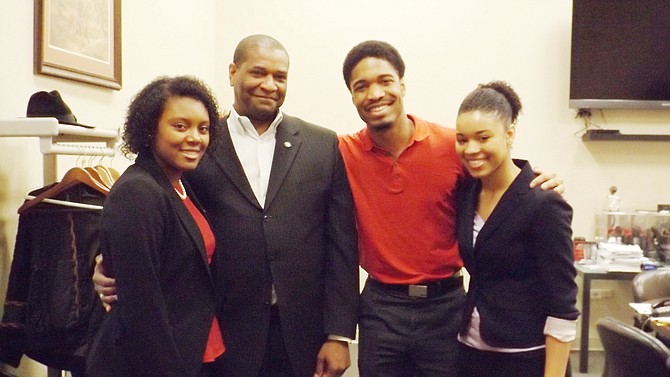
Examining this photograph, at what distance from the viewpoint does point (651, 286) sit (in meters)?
2.89

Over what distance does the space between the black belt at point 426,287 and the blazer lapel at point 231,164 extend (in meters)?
0.51

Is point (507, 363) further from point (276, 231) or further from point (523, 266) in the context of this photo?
point (276, 231)

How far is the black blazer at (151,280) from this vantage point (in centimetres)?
140

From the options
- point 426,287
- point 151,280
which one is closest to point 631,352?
point 426,287

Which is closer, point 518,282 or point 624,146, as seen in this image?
point 518,282

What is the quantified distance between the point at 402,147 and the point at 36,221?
1.18m

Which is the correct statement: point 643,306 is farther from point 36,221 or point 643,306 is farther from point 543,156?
point 36,221

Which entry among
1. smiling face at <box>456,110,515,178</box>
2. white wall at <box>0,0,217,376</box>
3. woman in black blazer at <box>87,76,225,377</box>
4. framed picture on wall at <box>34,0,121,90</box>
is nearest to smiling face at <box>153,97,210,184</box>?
woman in black blazer at <box>87,76,225,377</box>

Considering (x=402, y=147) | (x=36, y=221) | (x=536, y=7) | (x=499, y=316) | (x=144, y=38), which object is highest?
(x=536, y=7)

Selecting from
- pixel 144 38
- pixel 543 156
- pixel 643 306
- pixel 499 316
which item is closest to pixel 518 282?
pixel 499 316

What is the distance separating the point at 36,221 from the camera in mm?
1960

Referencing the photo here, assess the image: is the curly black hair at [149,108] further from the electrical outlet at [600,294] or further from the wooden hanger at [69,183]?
the electrical outlet at [600,294]

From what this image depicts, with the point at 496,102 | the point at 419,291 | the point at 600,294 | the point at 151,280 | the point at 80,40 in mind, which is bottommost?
the point at 600,294

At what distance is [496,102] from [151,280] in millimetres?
1046
